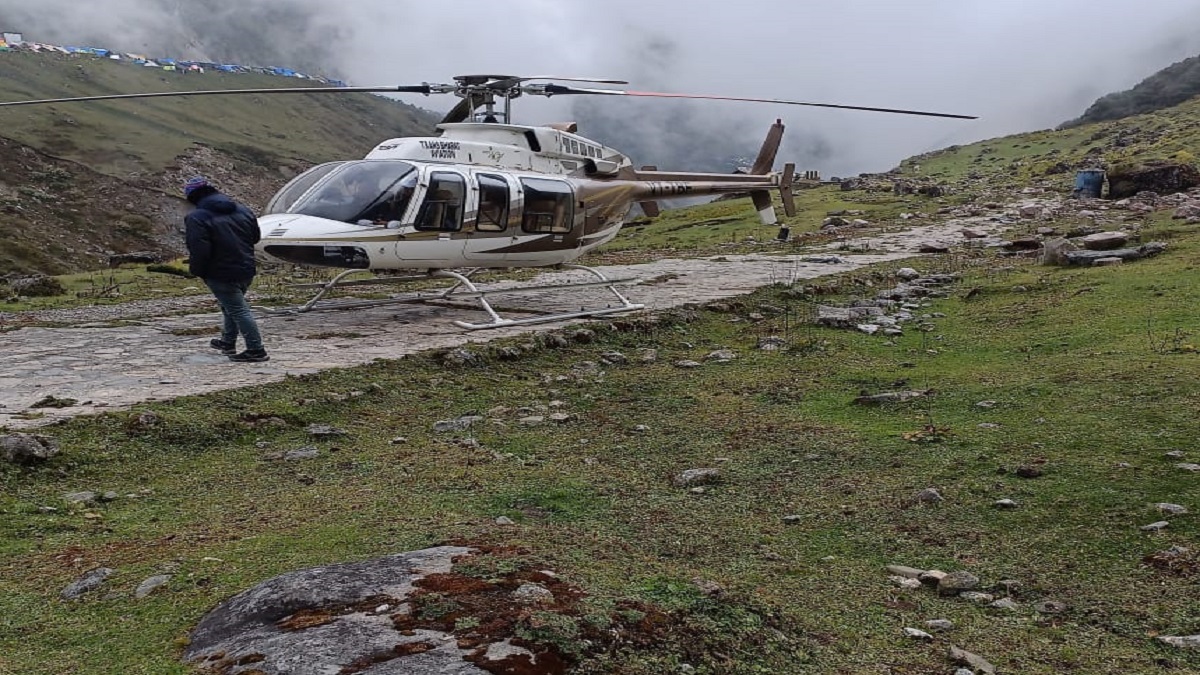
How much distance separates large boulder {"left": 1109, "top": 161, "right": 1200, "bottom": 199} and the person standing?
30.0 metres

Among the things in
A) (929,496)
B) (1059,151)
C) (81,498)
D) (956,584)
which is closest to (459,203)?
(81,498)

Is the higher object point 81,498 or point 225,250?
point 225,250

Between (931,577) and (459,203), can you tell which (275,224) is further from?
(931,577)

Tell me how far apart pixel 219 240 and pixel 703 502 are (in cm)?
584

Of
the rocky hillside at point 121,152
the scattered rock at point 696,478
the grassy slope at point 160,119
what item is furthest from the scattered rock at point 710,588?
the grassy slope at point 160,119

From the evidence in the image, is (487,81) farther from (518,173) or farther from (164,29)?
(164,29)

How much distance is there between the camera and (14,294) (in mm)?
13477

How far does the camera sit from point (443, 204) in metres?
11.1

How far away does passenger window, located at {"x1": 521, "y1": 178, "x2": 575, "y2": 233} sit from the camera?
40.3 feet

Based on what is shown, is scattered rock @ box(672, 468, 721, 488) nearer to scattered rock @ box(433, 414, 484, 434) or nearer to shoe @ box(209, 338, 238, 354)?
scattered rock @ box(433, 414, 484, 434)

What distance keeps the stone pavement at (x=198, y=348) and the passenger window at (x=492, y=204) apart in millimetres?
1378

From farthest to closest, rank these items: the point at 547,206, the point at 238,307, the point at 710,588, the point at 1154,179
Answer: the point at 1154,179 < the point at 547,206 < the point at 238,307 < the point at 710,588

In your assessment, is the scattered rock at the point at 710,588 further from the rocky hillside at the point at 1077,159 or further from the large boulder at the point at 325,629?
the rocky hillside at the point at 1077,159

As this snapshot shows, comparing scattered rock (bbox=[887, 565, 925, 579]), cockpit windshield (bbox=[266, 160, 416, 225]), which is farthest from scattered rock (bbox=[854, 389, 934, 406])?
cockpit windshield (bbox=[266, 160, 416, 225])
